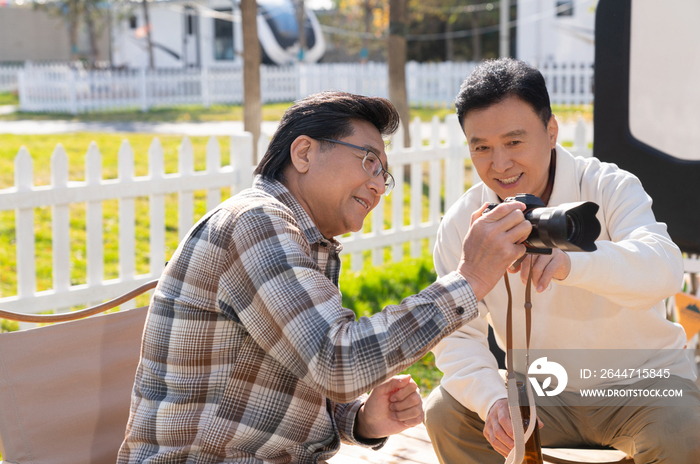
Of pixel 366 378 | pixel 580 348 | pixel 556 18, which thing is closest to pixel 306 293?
pixel 366 378

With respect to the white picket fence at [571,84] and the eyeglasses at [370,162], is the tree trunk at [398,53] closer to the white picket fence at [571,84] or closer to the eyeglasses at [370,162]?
the eyeglasses at [370,162]

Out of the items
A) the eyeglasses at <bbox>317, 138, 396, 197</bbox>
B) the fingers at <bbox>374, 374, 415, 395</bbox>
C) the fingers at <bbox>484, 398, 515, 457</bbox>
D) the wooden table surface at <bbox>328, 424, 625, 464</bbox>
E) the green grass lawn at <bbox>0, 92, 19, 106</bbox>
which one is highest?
the green grass lawn at <bbox>0, 92, 19, 106</bbox>

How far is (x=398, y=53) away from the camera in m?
8.72

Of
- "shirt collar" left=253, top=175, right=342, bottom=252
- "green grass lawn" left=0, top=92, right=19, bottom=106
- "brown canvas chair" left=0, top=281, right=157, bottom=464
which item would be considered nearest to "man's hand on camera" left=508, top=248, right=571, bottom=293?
"shirt collar" left=253, top=175, right=342, bottom=252

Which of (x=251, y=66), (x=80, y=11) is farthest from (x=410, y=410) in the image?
(x=80, y=11)

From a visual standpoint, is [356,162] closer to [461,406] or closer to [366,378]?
[366,378]

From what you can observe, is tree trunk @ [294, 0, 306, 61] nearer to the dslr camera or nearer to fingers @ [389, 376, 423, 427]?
fingers @ [389, 376, 423, 427]

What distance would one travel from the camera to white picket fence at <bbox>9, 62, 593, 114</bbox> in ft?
56.9

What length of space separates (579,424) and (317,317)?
4.37 feet

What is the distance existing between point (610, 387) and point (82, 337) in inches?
69.5

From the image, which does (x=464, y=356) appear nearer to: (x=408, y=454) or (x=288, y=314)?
(x=408, y=454)

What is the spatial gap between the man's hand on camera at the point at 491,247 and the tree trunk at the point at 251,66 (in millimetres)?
5817

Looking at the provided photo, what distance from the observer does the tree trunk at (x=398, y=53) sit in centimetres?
841

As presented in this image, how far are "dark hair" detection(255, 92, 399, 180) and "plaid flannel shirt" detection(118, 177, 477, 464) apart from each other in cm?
7
